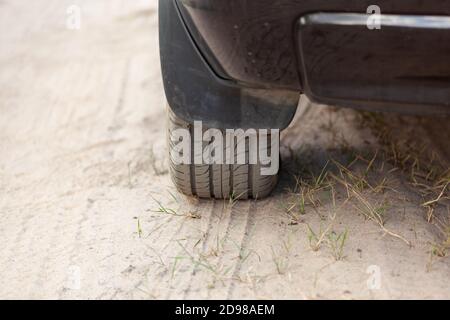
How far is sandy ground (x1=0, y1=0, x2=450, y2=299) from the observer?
1794 millimetres

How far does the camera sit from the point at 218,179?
2117mm

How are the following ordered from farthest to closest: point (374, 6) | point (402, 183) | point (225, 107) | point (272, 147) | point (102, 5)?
point (102, 5), point (402, 183), point (272, 147), point (225, 107), point (374, 6)

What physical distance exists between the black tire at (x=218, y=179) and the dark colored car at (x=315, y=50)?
0.80 feet

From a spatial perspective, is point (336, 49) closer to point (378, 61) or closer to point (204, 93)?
point (378, 61)

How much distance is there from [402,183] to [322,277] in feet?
2.10

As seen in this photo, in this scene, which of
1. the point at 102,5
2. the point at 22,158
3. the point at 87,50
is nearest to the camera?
the point at 22,158

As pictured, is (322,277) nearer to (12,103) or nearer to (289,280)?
(289,280)

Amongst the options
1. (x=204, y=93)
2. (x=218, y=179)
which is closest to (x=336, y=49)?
(x=204, y=93)

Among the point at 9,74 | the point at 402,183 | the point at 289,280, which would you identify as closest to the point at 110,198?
the point at 289,280

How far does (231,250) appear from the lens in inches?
76.2

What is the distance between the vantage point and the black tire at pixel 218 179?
209 cm

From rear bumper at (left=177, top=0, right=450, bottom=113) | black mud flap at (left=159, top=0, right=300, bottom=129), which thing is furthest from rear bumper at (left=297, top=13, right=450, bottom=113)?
black mud flap at (left=159, top=0, right=300, bottom=129)

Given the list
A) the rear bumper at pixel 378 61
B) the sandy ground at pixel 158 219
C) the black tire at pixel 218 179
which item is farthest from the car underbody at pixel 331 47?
the sandy ground at pixel 158 219

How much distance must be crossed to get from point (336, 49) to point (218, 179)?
26.6 inches
